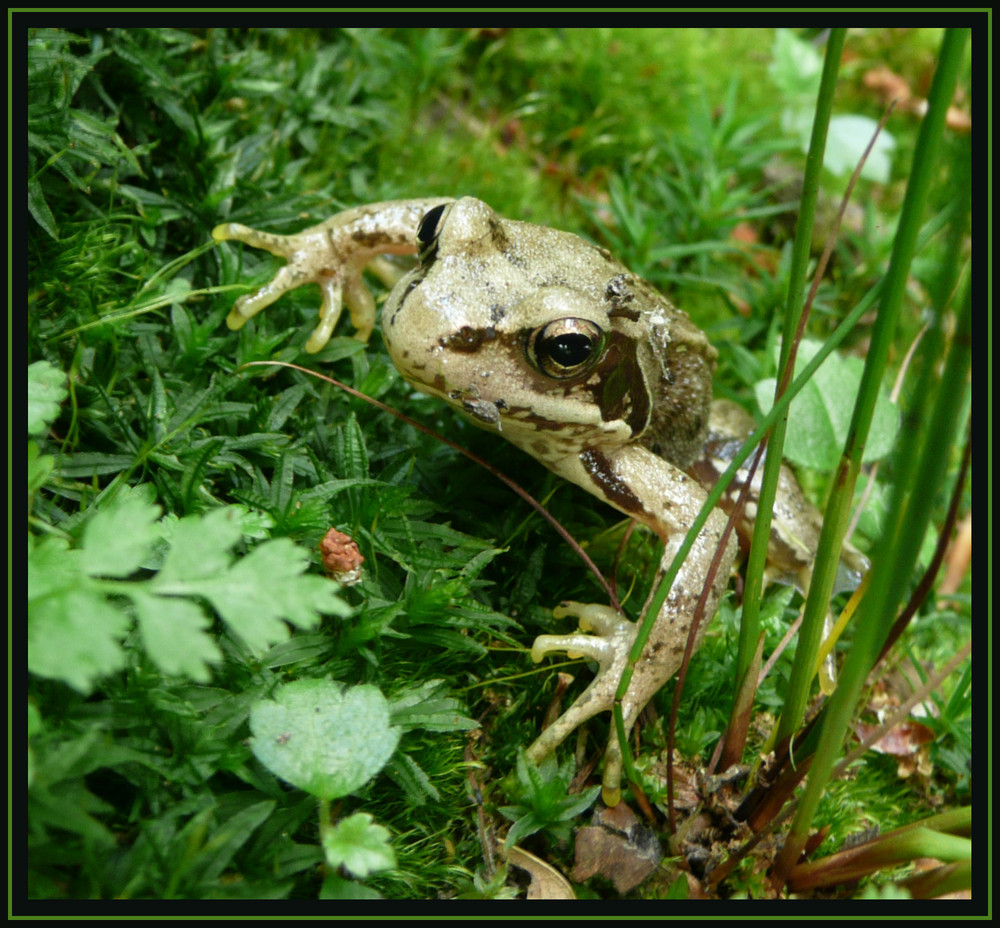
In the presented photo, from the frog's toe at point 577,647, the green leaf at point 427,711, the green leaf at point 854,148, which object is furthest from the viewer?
the green leaf at point 854,148

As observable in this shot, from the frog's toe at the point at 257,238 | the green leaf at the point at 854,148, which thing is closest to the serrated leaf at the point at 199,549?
the frog's toe at the point at 257,238

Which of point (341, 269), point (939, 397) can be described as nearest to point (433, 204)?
point (341, 269)

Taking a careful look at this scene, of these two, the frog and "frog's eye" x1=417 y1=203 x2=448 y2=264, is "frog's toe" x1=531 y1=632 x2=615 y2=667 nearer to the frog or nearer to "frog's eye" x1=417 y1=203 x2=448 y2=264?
the frog

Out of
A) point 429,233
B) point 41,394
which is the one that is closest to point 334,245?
point 429,233

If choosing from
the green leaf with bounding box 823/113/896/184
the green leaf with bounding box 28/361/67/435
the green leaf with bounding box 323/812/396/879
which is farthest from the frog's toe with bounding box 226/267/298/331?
the green leaf with bounding box 823/113/896/184

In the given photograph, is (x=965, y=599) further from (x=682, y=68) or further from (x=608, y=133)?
(x=682, y=68)

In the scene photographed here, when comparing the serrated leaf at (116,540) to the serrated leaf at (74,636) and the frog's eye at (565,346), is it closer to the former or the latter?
the serrated leaf at (74,636)
